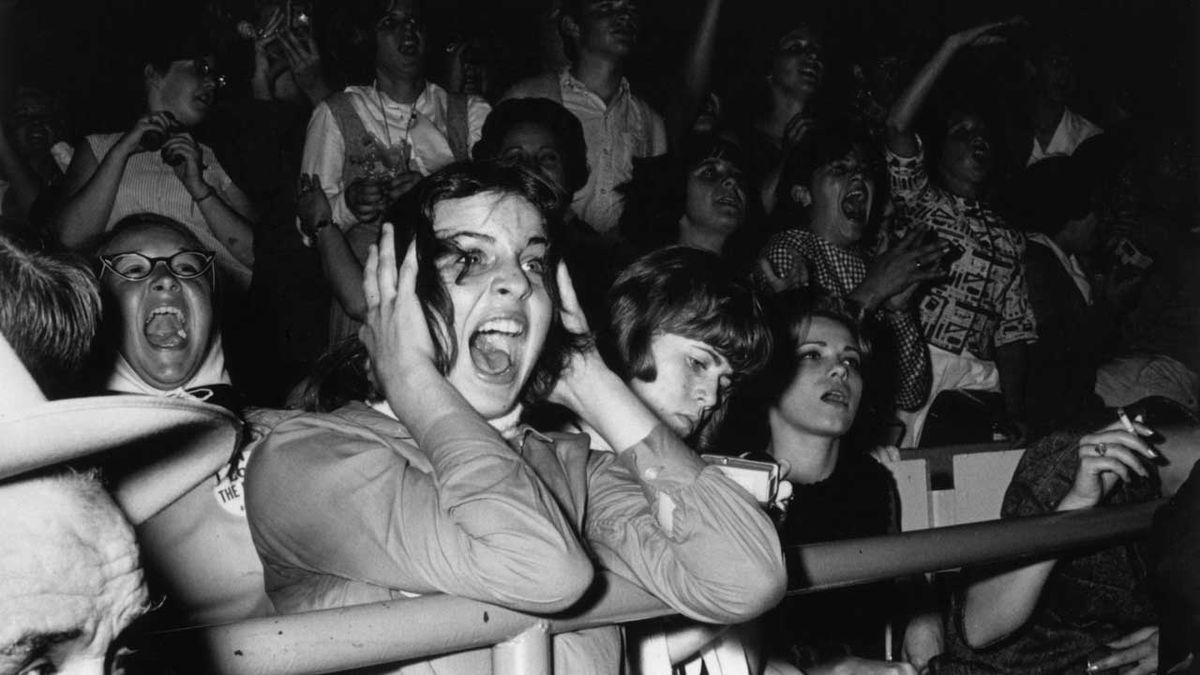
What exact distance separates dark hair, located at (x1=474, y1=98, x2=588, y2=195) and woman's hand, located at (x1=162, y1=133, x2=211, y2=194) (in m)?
1.06

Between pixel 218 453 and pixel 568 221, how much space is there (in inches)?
126

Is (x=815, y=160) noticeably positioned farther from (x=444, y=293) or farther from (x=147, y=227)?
(x=444, y=293)

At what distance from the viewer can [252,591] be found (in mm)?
2443

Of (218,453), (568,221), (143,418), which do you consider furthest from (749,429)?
(143,418)

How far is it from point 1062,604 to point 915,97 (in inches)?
130

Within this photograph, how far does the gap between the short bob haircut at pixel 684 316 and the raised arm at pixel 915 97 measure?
10.0ft

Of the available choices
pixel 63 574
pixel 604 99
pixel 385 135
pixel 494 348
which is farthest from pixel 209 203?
pixel 63 574

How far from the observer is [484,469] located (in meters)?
1.78

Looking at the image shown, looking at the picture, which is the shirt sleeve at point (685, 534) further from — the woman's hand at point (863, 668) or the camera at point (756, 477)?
the woman's hand at point (863, 668)

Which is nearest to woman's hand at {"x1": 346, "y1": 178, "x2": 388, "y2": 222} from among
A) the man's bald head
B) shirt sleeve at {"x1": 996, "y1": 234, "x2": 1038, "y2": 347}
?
shirt sleeve at {"x1": 996, "y1": 234, "x2": 1038, "y2": 347}

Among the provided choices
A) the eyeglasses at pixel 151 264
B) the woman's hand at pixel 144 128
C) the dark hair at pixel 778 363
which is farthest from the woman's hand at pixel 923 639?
the woman's hand at pixel 144 128

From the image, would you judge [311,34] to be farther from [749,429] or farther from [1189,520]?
[1189,520]

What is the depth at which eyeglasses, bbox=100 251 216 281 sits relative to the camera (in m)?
3.08

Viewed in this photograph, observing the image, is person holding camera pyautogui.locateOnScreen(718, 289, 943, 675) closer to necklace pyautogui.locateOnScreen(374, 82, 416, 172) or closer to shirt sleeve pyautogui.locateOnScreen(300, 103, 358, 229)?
necklace pyautogui.locateOnScreen(374, 82, 416, 172)
